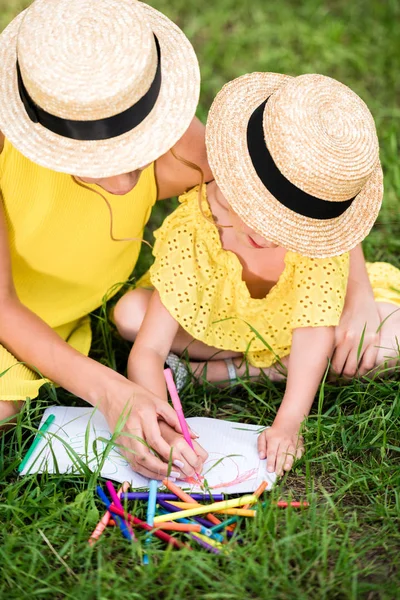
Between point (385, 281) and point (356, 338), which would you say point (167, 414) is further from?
point (385, 281)

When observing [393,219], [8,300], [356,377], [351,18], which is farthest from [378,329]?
[351,18]

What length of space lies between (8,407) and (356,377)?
42.4 inches

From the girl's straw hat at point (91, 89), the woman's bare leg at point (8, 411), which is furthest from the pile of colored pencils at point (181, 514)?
the girl's straw hat at point (91, 89)

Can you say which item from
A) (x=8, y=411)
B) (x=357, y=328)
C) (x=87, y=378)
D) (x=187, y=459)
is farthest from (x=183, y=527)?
(x=357, y=328)

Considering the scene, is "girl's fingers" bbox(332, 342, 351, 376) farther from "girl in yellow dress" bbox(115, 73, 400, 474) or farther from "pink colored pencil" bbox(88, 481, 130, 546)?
"pink colored pencil" bbox(88, 481, 130, 546)

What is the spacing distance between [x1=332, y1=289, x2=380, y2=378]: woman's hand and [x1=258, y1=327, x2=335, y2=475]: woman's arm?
0.30ft

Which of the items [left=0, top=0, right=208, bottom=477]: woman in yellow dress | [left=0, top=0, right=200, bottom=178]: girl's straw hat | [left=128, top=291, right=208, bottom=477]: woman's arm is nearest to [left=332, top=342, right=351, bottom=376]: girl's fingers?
[left=128, top=291, right=208, bottom=477]: woman's arm

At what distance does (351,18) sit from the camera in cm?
441

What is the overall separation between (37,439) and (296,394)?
764 millimetres

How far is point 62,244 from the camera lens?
260cm

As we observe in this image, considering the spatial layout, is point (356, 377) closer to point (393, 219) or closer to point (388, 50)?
point (393, 219)

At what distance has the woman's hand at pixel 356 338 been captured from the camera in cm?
262

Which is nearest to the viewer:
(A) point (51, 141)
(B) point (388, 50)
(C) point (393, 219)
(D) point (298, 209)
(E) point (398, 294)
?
(A) point (51, 141)

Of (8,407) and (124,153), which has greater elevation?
(124,153)
